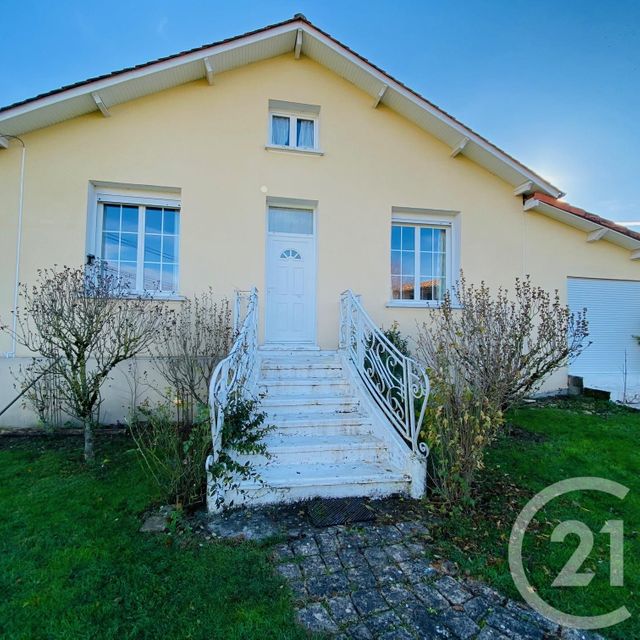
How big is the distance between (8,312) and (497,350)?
7381mm

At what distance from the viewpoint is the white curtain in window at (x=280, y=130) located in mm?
6852

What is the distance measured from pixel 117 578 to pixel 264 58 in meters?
8.06

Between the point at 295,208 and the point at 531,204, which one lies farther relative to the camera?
the point at 531,204

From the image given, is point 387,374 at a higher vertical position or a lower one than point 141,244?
lower

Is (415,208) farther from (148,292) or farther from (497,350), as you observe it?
(148,292)

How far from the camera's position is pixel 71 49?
704cm

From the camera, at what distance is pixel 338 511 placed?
3168 millimetres

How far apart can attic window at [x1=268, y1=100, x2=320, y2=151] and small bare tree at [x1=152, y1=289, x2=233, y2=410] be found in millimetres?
3415

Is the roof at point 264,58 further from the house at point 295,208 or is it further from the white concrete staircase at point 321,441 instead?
the white concrete staircase at point 321,441

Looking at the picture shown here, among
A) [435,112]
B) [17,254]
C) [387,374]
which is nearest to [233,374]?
[387,374]

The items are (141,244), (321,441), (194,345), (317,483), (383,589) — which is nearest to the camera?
(383,589)

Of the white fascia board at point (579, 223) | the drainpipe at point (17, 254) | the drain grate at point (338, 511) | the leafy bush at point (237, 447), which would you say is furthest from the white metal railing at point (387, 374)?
the drainpipe at point (17, 254)

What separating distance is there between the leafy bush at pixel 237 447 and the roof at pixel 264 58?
18.6ft

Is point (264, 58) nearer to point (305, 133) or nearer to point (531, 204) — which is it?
point (305, 133)
